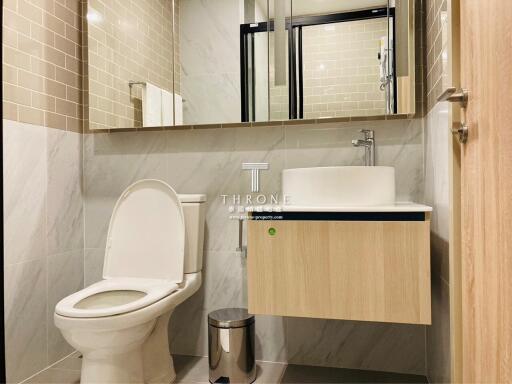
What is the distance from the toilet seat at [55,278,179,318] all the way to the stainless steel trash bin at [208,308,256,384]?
0.86 ft

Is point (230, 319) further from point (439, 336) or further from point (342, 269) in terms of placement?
point (439, 336)

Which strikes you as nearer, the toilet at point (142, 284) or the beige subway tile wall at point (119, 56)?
the toilet at point (142, 284)

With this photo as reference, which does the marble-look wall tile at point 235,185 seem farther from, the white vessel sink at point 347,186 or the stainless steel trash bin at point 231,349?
the white vessel sink at point 347,186

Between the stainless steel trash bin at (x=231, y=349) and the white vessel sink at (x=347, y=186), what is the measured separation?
61cm


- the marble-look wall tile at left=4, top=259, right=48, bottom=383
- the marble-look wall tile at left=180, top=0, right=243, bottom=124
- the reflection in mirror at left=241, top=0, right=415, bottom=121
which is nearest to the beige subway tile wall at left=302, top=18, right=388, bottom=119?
the reflection in mirror at left=241, top=0, right=415, bottom=121

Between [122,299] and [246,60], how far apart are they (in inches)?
48.3

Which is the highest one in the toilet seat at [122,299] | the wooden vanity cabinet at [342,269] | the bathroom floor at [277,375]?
the wooden vanity cabinet at [342,269]

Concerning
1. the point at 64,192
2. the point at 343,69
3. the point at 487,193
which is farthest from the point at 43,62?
the point at 487,193

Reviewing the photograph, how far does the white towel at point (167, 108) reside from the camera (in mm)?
2039

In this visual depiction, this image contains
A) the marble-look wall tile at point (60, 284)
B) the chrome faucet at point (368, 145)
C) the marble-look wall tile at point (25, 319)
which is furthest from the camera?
the marble-look wall tile at point (60, 284)

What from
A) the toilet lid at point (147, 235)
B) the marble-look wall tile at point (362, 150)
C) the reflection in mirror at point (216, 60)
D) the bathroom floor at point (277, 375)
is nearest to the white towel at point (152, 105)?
the reflection in mirror at point (216, 60)

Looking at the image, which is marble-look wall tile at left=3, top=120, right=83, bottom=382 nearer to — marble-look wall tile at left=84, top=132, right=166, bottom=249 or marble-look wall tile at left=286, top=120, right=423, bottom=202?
marble-look wall tile at left=84, top=132, right=166, bottom=249

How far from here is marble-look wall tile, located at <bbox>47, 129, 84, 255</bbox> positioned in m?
1.95

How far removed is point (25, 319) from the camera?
1784 mm
